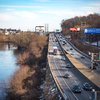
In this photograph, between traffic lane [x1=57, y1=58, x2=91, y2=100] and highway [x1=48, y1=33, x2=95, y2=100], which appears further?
highway [x1=48, y1=33, x2=95, y2=100]

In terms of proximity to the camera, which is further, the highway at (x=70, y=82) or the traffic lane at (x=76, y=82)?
the highway at (x=70, y=82)

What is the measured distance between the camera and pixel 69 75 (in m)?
32.8

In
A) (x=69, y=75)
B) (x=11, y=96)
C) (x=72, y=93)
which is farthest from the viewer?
(x=69, y=75)

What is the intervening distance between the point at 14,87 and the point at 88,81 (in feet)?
18.5

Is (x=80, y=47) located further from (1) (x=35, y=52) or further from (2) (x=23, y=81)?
(2) (x=23, y=81)

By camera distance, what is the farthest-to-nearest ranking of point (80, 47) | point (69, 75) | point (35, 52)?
1. point (80, 47)
2. point (35, 52)
3. point (69, 75)

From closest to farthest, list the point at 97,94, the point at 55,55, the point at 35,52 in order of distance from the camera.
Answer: the point at 97,94, the point at 55,55, the point at 35,52

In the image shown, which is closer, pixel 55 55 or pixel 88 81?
pixel 88 81

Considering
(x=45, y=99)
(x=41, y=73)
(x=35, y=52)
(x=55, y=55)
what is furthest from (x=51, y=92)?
(x=35, y=52)

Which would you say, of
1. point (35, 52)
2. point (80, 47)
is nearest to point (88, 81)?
point (35, 52)

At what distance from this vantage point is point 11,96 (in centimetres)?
2659

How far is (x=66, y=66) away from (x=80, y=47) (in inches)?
896

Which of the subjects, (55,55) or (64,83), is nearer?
(64,83)

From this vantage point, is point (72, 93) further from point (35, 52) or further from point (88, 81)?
point (35, 52)
